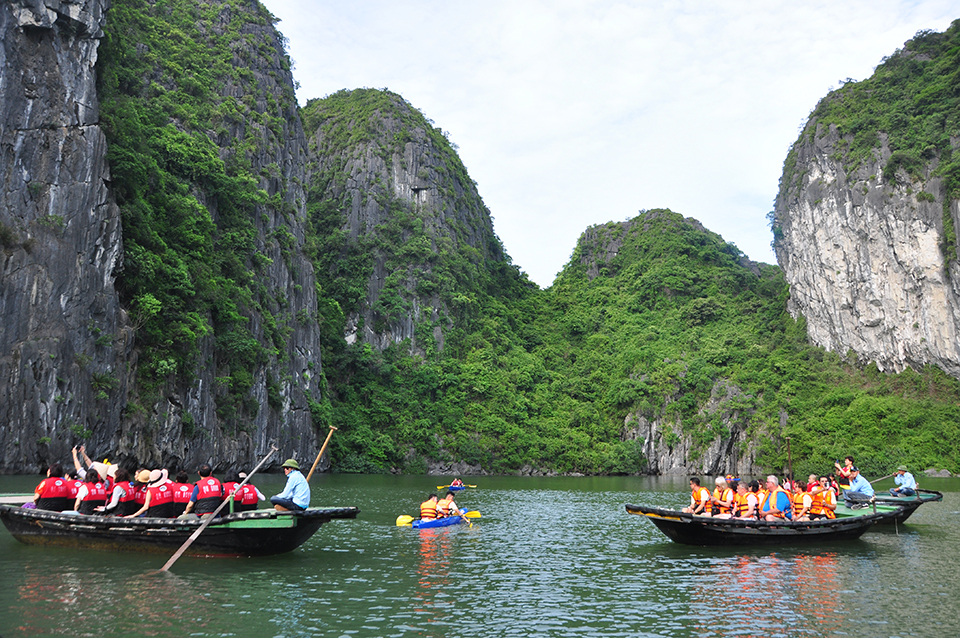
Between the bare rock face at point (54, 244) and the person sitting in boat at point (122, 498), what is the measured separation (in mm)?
14720

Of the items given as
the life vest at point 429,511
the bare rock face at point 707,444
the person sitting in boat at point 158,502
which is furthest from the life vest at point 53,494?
the bare rock face at point 707,444

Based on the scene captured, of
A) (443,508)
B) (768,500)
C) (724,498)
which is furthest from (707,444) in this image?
(724,498)

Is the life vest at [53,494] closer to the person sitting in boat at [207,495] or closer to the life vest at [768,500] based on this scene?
the person sitting in boat at [207,495]

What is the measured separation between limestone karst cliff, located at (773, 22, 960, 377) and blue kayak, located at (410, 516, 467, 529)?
165ft

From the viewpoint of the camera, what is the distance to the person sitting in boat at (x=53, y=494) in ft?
41.4

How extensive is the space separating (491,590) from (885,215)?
60.4 m

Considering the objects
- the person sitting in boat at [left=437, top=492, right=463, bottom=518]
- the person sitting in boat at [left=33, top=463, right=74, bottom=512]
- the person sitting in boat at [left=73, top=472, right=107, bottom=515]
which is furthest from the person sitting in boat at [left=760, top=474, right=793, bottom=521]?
the person sitting in boat at [left=33, top=463, right=74, bottom=512]

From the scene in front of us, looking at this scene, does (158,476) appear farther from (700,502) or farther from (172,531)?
(700,502)

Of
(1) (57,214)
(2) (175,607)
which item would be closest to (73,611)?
(2) (175,607)

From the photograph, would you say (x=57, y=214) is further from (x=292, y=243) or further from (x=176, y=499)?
(x=292, y=243)

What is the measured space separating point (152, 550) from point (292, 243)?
41424 mm

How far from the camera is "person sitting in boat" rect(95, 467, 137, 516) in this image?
12414mm

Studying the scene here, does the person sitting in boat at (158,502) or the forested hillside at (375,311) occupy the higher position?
the forested hillside at (375,311)

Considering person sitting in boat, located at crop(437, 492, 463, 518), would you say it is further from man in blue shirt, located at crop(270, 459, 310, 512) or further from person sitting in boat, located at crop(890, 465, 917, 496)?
person sitting in boat, located at crop(890, 465, 917, 496)
